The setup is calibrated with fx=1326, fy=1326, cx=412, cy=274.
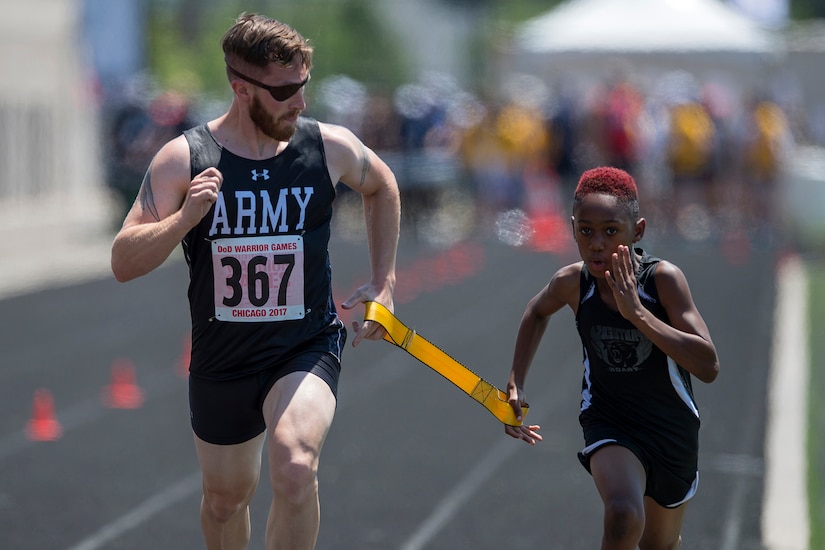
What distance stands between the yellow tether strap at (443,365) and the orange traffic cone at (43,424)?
4.51m

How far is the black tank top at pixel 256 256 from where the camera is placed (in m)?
4.73

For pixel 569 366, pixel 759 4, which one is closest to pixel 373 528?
pixel 569 366

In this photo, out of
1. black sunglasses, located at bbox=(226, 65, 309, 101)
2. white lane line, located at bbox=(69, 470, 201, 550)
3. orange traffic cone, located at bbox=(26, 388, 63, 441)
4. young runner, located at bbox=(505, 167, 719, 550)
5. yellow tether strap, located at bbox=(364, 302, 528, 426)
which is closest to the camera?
young runner, located at bbox=(505, 167, 719, 550)

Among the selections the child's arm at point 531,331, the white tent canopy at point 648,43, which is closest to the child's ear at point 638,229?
the child's arm at point 531,331

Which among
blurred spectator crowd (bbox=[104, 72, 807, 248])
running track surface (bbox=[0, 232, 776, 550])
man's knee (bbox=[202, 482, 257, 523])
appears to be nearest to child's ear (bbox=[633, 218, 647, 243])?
man's knee (bbox=[202, 482, 257, 523])

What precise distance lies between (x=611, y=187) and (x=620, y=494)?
1.05m

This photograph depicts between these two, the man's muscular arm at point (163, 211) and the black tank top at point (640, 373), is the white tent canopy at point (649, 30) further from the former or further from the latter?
the man's muscular arm at point (163, 211)

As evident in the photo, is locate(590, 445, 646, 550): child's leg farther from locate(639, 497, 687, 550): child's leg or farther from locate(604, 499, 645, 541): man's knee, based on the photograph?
locate(639, 497, 687, 550): child's leg

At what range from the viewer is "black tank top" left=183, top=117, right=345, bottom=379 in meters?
4.73

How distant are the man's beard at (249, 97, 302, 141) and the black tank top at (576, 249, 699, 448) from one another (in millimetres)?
1226

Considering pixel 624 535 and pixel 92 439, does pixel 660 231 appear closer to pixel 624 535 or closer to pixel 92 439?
pixel 92 439

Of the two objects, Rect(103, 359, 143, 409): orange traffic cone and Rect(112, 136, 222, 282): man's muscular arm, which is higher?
Rect(112, 136, 222, 282): man's muscular arm

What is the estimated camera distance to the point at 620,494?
440 cm

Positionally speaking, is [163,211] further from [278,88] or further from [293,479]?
[293,479]
